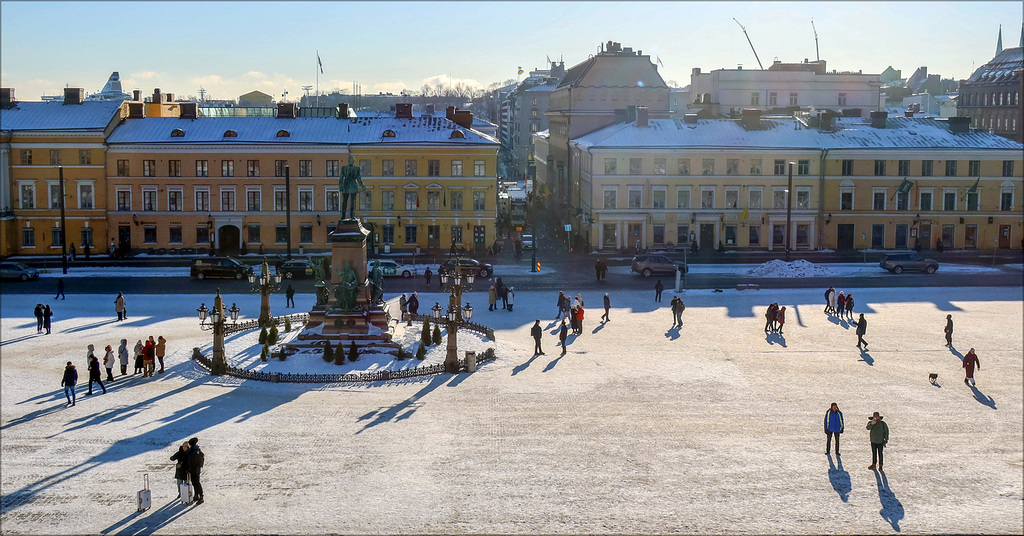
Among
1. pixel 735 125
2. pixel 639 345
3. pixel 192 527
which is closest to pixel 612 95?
pixel 735 125

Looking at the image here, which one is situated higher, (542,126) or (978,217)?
(542,126)

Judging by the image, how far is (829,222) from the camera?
69.3 metres

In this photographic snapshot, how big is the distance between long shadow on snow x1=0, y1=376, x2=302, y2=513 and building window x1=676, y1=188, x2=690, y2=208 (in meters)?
41.5

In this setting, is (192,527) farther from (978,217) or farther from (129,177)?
(978,217)

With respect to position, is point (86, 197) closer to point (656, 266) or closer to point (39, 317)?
point (39, 317)

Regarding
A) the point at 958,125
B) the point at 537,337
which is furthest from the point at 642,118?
the point at 537,337

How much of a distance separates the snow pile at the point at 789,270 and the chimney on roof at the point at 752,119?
1482cm

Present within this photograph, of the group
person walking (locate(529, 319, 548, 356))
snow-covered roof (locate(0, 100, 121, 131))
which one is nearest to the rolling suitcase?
person walking (locate(529, 319, 548, 356))

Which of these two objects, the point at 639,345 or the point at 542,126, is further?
the point at 542,126

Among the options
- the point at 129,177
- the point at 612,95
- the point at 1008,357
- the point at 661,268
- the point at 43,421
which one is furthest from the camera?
the point at 612,95

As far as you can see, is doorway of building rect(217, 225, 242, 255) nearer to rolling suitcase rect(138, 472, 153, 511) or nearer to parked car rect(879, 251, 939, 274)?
parked car rect(879, 251, 939, 274)

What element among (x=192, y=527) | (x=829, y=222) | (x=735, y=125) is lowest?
(x=192, y=527)

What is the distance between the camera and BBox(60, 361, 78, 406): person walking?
2950 centimetres

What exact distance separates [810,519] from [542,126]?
125487 mm
